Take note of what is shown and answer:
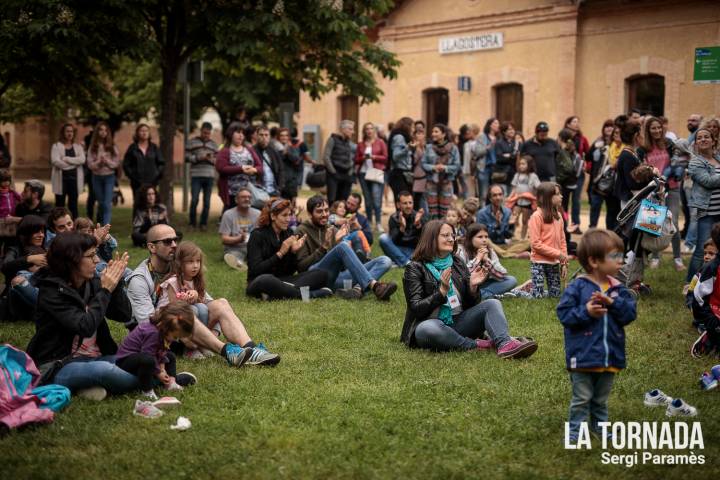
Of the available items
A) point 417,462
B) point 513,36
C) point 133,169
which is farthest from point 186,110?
point 417,462

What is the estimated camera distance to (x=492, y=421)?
6.02m

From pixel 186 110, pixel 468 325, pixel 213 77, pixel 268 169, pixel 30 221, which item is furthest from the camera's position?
pixel 213 77

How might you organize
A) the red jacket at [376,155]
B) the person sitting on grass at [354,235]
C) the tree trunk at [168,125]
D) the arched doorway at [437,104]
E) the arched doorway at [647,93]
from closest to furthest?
the person sitting on grass at [354,235], the red jacket at [376,155], the tree trunk at [168,125], the arched doorway at [647,93], the arched doorway at [437,104]

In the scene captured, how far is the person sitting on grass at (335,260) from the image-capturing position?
1052 cm

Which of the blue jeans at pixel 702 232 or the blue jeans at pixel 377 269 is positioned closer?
the blue jeans at pixel 702 232

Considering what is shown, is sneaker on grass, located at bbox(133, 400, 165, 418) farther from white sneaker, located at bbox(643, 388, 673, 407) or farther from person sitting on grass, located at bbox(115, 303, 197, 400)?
white sneaker, located at bbox(643, 388, 673, 407)

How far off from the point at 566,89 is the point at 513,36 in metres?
2.29

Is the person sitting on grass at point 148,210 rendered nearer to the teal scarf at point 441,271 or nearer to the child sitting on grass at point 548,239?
the child sitting on grass at point 548,239

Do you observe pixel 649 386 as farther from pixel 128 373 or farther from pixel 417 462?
pixel 128 373

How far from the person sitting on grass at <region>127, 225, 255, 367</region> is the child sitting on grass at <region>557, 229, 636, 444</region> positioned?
291 cm

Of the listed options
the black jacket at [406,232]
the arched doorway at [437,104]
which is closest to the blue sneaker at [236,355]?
the black jacket at [406,232]

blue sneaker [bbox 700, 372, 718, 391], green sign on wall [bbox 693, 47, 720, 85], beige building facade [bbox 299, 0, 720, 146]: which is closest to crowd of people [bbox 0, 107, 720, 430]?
green sign on wall [bbox 693, 47, 720, 85]

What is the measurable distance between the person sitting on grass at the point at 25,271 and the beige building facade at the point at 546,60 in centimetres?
1728

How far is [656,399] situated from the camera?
20.6 ft
